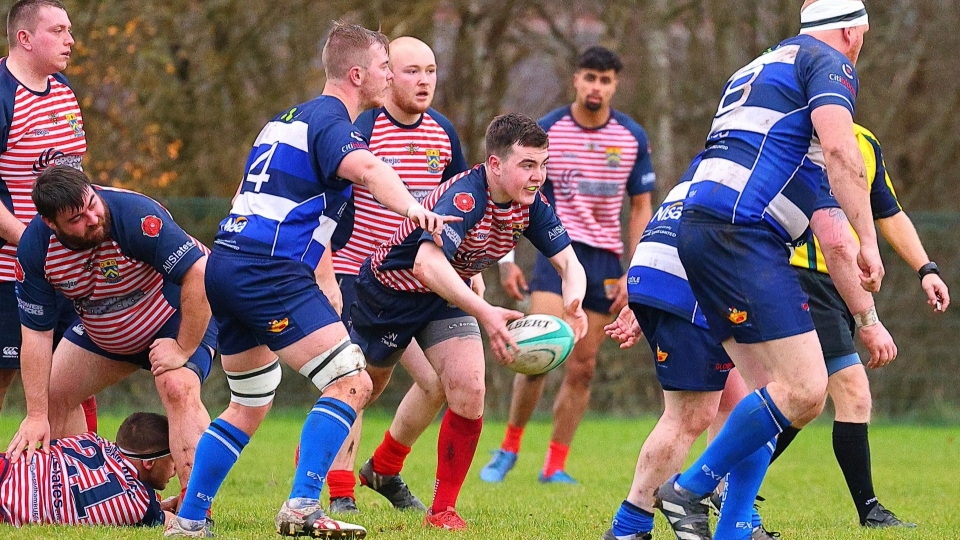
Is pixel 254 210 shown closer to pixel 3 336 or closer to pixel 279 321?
pixel 279 321

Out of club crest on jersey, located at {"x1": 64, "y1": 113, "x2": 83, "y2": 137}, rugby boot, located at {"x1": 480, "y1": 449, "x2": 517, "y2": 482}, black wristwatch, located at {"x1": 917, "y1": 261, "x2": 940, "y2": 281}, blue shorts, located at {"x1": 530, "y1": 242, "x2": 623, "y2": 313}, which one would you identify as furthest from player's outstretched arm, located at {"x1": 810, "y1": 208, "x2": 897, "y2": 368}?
club crest on jersey, located at {"x1": 64, "y1": 113, "x2": 83, "y2": 137}

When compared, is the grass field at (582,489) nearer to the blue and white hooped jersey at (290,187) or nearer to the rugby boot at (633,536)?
the rugby boot at (633,536)

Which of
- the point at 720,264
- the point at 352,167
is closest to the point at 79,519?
the point at 352,167

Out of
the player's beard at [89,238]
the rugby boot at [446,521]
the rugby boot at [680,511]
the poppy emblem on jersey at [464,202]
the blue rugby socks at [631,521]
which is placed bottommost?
the rugby boot at [446,521]

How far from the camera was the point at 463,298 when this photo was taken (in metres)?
4.94

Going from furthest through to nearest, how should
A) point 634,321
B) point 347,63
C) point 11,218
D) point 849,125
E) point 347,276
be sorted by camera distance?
point 347,276, point 11,218, point 634,321, point 347,63, point 849,125

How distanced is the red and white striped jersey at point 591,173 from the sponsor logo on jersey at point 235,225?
3.82 meters

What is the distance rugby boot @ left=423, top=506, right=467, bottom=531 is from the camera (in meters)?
5.37

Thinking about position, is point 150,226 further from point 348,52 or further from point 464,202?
point 464,202

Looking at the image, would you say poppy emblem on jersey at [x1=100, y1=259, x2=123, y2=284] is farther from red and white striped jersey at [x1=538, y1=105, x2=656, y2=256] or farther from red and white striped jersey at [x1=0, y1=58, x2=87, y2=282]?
red and white striped jersey at [x1=538, y1=105, x2=656, y2=256]

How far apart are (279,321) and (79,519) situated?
52.7 inches

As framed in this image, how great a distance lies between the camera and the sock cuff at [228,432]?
4.87 meters

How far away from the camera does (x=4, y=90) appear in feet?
19.9

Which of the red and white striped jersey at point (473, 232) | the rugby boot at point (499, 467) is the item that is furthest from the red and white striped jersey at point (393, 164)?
the rugby boot at point (499, 467)
